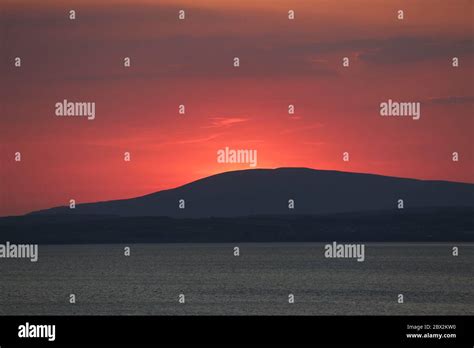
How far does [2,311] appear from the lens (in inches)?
4705

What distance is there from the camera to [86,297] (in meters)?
136
